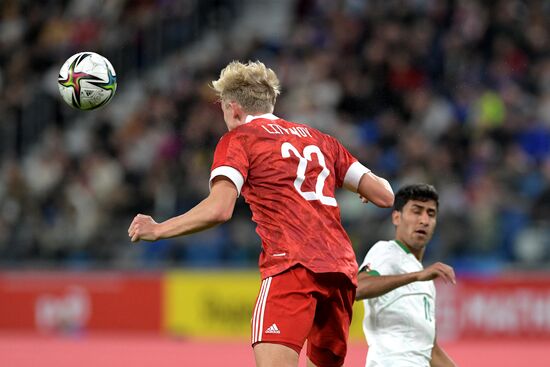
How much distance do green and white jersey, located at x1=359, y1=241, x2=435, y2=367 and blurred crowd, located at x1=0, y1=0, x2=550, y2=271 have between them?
708 cm

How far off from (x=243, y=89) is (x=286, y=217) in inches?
26.6

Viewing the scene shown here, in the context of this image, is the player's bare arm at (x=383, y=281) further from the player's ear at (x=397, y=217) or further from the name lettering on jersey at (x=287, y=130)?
the name lettering on jersey at (x=287, y=130)

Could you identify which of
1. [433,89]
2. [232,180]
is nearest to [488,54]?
[433,89]

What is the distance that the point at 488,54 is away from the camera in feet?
52.7

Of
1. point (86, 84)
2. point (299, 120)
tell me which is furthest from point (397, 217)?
point (299, 120)

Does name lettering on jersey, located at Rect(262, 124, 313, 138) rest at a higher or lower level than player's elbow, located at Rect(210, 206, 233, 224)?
higher

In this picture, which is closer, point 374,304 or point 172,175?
point 374,304

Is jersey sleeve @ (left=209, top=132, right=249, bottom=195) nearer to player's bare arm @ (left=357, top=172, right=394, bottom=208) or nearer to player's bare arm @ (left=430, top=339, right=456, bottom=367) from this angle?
player's bare arm @ (left=357, top=172, right=394, bottom=208)

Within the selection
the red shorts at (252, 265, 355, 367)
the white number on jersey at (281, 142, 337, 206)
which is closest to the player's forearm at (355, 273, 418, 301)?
the red shorts at (252, 265, 355, 367)

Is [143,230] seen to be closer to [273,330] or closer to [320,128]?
[273,330]

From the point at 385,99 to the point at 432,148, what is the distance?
4.88 ft

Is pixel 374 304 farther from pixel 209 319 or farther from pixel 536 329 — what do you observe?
pixel 209 319

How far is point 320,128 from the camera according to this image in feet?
51.1

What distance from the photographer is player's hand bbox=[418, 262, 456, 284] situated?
5.70 meters
